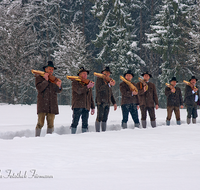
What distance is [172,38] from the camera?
30.8 m

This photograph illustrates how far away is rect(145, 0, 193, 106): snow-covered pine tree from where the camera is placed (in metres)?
30.8

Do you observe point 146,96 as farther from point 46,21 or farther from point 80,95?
point 46,21

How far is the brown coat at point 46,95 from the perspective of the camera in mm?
9211

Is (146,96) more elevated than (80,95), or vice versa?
(80,95)

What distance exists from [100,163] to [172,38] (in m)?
26.3

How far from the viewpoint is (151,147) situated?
740 centimetres

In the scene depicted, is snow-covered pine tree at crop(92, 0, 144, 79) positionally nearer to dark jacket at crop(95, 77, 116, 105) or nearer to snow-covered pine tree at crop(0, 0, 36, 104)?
snow-covered pine tree at crop(0, 0, 36, 104)

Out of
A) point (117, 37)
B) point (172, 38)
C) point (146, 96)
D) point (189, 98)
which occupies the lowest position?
point (189, 98)

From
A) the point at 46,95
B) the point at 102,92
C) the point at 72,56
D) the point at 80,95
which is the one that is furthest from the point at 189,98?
the point at 72,56

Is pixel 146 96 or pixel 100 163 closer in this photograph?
pixel 100 163

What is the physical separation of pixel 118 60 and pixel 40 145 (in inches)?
1053

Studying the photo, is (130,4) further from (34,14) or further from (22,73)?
(22,73)

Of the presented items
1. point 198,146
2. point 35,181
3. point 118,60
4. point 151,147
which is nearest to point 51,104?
point 151,147

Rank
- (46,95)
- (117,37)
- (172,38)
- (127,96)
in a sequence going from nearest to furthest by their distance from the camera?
(46,95) → (127,96) → (172,38) → (117,37)
